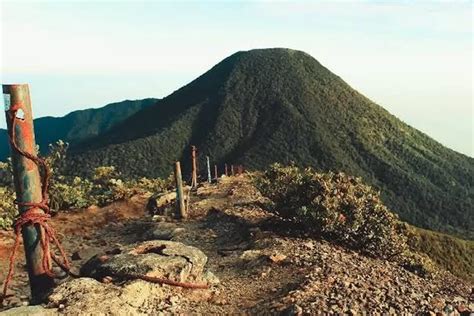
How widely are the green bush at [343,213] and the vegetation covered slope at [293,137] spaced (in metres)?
86.0

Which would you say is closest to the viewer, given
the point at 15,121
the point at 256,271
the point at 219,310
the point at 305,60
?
the point at 15,121

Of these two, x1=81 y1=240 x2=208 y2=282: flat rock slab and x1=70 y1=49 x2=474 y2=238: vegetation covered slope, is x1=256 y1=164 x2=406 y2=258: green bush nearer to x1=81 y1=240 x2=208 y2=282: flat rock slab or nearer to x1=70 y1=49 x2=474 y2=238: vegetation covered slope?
x1=81 y1=240 x2=208 y2=282: flat rock slab

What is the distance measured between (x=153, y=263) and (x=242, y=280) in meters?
2.10

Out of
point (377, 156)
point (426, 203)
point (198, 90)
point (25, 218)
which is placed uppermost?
point (198, 90)

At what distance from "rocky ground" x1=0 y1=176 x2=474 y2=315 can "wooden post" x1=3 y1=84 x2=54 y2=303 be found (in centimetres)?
56

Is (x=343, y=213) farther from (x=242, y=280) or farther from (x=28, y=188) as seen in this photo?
(x=28, y=188)

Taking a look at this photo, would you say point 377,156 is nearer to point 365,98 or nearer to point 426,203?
point 426,203

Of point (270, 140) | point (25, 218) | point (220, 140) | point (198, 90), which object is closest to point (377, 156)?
point (270, 140)

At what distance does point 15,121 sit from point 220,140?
121m

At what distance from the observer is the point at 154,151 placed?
366 feet

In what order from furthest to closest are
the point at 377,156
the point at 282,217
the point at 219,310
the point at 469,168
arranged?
the point at 469,168, the point at 377,156, the point at 282,217, the point at 219,310

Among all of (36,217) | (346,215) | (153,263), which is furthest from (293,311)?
(346,215)

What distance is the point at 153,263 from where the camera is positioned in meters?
8.74

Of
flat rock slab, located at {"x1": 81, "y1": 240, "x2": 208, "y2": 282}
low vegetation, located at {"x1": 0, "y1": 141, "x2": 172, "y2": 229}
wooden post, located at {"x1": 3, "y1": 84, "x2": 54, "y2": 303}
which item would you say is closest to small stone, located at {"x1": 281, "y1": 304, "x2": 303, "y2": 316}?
flat rock slab, located at {"x1": 81, "y1": 240, "x2": 208, "y2": 282}
